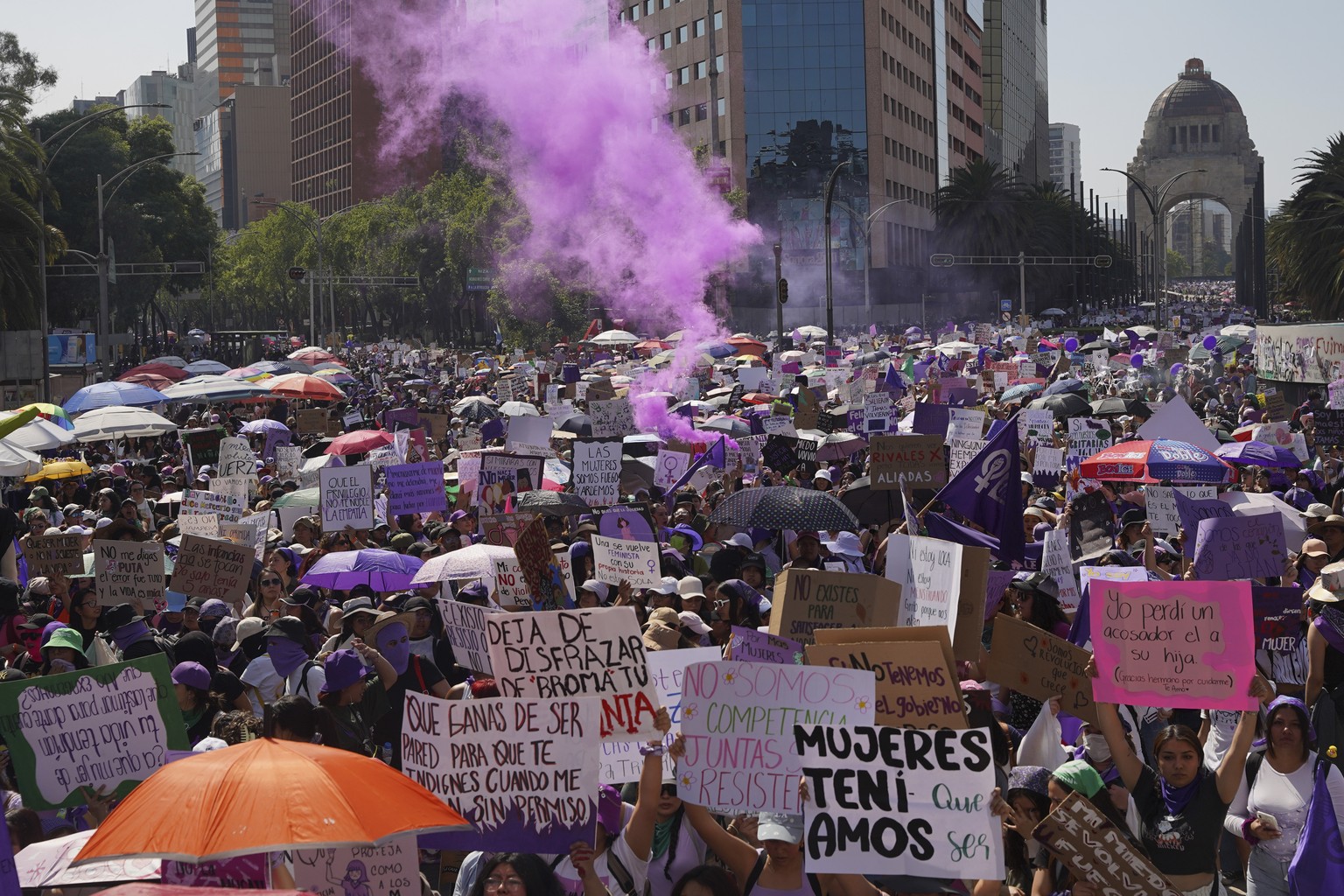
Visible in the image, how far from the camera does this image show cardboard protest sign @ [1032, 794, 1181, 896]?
5281mm

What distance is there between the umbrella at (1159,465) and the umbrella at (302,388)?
17.3 m

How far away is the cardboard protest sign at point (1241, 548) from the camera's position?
1018cm

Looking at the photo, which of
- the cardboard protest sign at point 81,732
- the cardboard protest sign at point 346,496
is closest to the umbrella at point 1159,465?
the cardboard protest sign at point 346,496

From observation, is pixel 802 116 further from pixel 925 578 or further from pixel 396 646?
pixel 396 646

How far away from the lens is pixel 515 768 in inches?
232

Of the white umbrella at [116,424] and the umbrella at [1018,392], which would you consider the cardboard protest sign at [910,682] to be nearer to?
the white umbrella at [116,424]

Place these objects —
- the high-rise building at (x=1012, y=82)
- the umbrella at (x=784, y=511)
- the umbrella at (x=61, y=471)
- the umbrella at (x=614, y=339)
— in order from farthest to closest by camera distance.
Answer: the high-rise building at (x=1012, y=82) < the umbrella at (x=614, y=339) < the umbrella at (x=61, y=471) < the umbrella at (x=784, y=511)

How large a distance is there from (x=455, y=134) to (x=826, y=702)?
348 ft

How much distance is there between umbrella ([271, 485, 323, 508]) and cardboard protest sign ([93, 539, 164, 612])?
5229 mm

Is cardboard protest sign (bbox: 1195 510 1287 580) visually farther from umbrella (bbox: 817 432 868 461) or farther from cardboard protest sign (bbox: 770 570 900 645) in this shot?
umbrella (bbox: 817 432 868 461)

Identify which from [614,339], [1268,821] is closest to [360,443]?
[1268,821]

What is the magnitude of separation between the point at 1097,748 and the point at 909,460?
837cm

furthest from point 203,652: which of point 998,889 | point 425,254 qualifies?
point 425,254

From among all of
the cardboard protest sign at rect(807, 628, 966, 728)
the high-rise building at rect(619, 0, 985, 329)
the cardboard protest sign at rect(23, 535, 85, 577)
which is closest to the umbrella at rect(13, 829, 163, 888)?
the cardboard protest sign at rect(807, 628, 966, 728)
